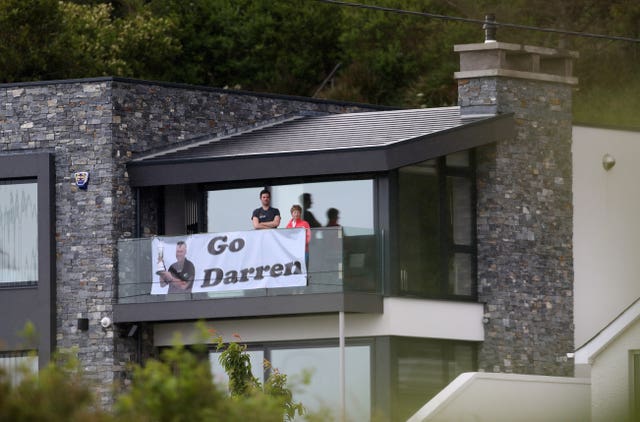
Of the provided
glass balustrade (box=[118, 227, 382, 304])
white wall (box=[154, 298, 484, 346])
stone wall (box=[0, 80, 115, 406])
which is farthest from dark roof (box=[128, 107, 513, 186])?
white wall (box=[154, 298, 484, 346])

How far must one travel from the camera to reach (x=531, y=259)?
26.5 metres

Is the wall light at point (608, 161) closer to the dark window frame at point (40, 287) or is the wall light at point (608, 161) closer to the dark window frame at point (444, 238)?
the dark window frame at point (444, 238)

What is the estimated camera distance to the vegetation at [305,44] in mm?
41781

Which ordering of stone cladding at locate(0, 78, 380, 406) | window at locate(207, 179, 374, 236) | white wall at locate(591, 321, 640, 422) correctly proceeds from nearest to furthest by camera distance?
1. white wall at locate(591, 321, 640, 422)
2. window at locate(207, 179, 374, 236)
3. stone cladding at locate(0, 78, 380, 406)

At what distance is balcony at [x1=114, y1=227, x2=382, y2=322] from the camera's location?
2448cm

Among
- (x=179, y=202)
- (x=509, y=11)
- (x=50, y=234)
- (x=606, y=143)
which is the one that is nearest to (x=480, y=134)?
(x=606, y=143)

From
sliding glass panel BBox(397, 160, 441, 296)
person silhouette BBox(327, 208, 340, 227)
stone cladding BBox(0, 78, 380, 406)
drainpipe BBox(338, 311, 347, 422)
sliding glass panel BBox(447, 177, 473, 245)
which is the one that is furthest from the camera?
stone cladding BBox(0, 78, 380, 406)

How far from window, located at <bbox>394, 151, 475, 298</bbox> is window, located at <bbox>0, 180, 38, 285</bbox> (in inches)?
236

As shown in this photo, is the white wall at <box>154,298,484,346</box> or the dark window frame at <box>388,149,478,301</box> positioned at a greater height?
the dark window frame at <box>388,149,478,301</box>

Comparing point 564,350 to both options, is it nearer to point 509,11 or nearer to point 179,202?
point 179,202

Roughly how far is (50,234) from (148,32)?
2039 cm

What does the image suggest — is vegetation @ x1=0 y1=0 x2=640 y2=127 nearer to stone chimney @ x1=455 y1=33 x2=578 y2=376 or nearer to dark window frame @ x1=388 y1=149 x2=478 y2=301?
stone chimney @ x1=455 y1=33 x2=578 y2=376

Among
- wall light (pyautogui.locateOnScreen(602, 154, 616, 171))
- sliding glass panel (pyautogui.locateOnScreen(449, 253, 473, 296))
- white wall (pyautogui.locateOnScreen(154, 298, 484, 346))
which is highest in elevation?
wall light (pyautogui.locateOnScreen(602, 154, 616, 171))

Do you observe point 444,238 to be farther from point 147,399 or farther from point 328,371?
point 147,399
